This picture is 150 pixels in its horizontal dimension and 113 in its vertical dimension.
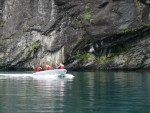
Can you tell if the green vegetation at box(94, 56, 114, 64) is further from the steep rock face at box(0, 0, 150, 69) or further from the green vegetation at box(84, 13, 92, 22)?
the green vegetation at box(84, 13, 92, 22)

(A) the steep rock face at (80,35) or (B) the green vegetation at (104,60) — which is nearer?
(A) the steep rock face at (80,35)

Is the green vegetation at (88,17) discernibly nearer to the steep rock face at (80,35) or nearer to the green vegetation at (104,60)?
the steep rock face at (80,35)

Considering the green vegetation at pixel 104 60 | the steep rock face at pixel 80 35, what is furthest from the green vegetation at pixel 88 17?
the green vegetation at pixel 104 60

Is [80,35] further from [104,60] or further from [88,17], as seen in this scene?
[104,60]

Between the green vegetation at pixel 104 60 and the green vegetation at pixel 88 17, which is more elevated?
the green vegetation at pixel 88 17

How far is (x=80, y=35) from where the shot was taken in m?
68.8

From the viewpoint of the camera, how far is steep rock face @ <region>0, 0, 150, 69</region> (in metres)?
65.2

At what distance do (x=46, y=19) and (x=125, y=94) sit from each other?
48.1 metres

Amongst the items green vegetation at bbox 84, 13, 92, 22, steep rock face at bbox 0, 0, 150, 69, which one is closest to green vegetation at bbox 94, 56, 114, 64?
steep rock face at bbox 0, 0, 150, 69

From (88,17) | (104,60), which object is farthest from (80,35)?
(104,60)

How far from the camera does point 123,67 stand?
214 ft

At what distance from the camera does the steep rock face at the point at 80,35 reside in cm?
6525

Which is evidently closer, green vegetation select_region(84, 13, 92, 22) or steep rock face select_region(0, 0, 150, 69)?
steep rock face select_region(0, 0, 150, 69)

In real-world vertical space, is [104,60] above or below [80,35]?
below
